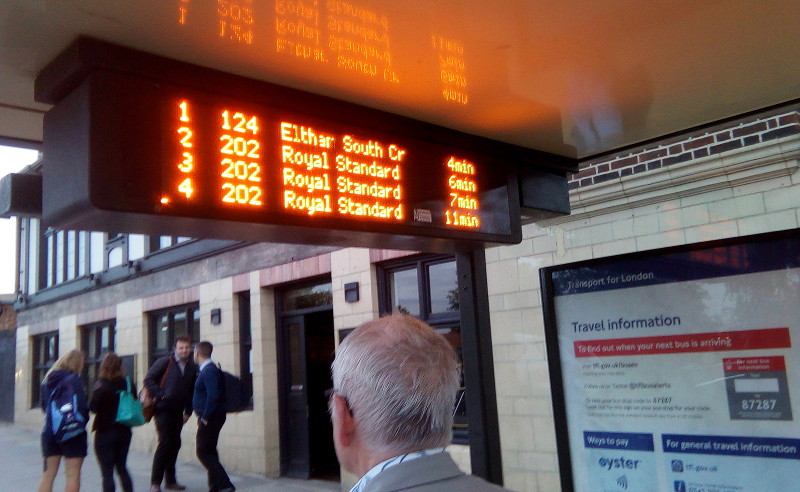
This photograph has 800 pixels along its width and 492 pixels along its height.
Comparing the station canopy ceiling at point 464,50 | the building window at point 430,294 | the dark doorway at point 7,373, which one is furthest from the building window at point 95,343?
the station canopy ceiling at point 464,50

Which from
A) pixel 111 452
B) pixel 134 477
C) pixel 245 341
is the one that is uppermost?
pixel 245 341

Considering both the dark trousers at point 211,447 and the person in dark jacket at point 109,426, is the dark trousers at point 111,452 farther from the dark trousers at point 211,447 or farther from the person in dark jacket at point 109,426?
the dark trousers at point 211,447

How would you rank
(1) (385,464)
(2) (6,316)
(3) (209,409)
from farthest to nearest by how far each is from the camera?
(2) (6,316) → (3) (209,409) → (1) (385,464)

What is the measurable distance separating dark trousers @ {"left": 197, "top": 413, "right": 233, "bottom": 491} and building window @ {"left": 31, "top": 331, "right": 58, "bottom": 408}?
40.0 feet

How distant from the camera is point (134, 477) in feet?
33.6

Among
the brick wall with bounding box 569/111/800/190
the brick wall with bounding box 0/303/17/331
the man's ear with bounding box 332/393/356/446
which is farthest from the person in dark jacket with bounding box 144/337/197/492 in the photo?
the brick wall with bounding box 0/303/17/331

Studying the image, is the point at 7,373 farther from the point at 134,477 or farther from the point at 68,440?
the point at 68,440

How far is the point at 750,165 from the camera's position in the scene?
5594mm

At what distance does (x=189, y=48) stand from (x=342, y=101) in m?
0.80

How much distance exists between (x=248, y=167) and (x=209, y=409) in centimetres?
556

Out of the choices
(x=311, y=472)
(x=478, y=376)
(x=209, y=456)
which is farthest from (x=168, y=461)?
(x=478, y=376)

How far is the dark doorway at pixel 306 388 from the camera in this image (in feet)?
31.2

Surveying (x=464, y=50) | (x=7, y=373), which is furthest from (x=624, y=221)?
(x=7, y=373)

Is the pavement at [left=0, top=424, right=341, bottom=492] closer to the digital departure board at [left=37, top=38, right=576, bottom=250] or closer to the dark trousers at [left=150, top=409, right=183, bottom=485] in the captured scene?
the dark trousers at [left=150, top=409, right=183, bottom=485]
